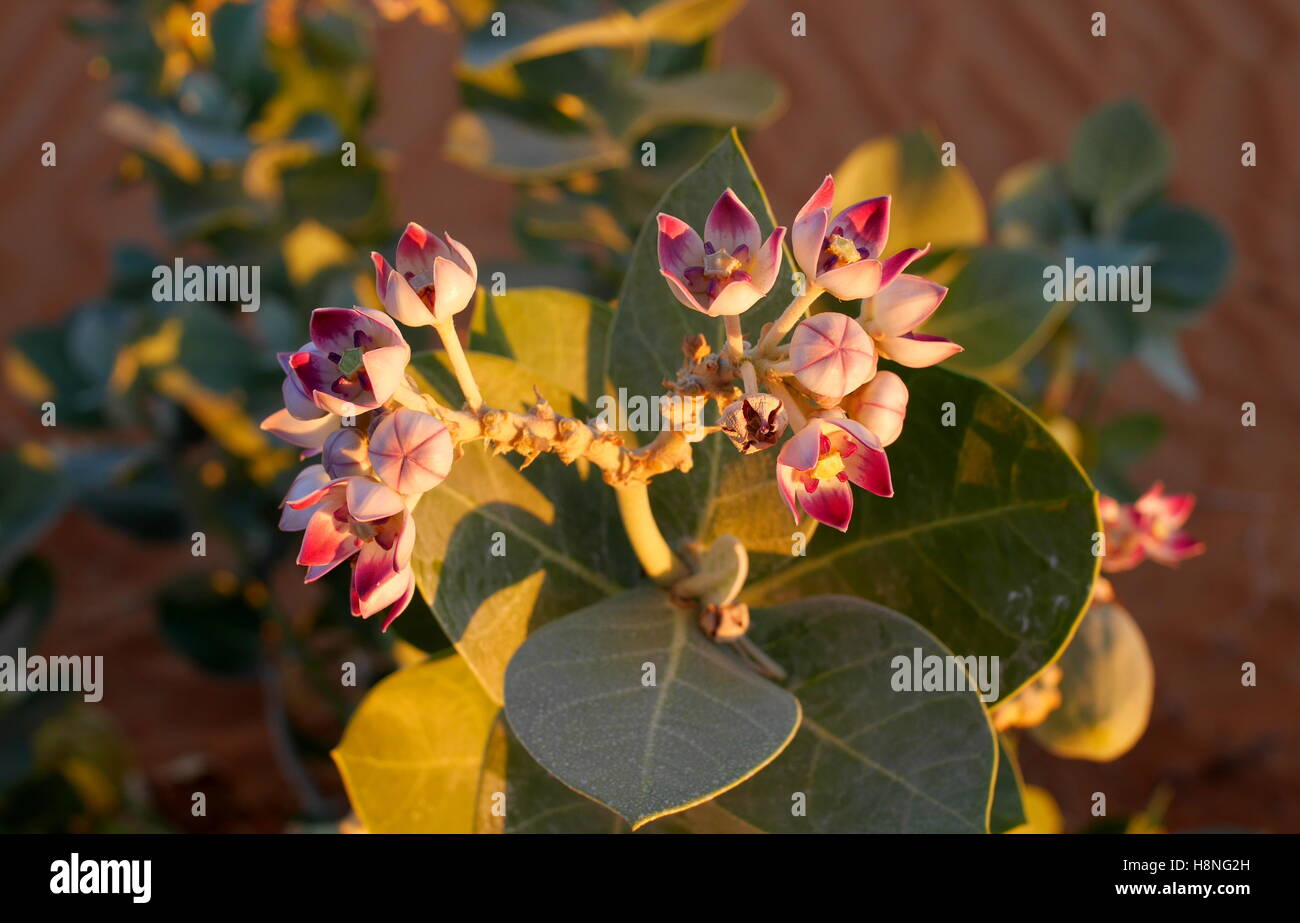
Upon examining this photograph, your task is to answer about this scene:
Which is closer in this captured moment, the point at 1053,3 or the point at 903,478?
the point at 903,478

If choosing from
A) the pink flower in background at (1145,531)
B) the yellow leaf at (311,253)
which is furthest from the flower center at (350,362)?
the yellow leaf at (311,253)

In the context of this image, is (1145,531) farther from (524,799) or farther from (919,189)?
(524,799)

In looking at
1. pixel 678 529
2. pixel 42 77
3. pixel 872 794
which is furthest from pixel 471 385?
pixel 42 77

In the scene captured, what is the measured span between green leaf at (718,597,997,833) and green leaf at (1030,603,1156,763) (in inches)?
10.0

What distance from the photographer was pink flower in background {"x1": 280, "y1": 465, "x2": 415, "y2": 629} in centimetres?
54

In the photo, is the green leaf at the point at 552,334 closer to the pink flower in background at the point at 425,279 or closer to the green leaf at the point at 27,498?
the pink flower in background at the point at 425,279

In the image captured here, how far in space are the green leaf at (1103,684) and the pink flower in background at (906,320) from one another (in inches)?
15.2

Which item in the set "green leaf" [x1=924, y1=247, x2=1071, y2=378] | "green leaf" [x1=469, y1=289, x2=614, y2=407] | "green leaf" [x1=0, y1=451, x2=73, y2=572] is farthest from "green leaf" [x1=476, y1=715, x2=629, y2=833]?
"green leaf" [x1=0, y1=451, x2=73, y2=572]

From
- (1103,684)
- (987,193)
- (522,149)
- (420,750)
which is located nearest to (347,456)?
(420,750)

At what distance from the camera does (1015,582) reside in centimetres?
67

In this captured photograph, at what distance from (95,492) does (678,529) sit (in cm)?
139

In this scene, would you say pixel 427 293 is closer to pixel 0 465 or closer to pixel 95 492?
pixel 0 465

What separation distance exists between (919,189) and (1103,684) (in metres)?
0.51

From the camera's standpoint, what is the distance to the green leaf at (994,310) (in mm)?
993
